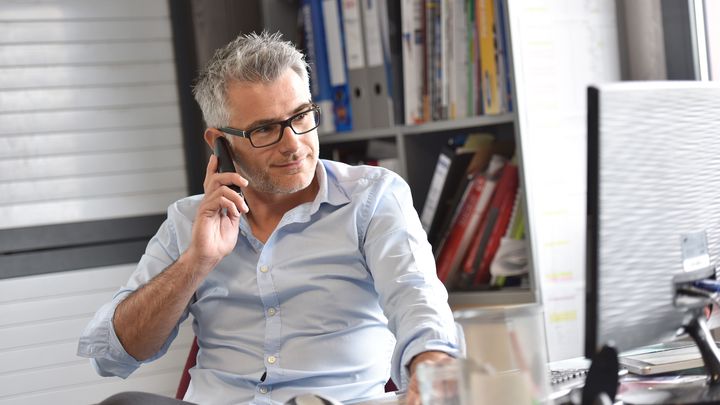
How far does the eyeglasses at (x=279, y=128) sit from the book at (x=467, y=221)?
95 cm

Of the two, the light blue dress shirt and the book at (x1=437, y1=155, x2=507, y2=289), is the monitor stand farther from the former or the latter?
the book at (x1=437, y1=155, x2=507, y2=289)

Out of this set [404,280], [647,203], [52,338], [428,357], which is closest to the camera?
[647,203]

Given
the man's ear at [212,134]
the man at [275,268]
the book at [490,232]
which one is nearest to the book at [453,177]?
the book at [490,232]

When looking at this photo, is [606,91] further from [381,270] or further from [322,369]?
[322,369]

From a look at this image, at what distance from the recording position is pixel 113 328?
2.09 m

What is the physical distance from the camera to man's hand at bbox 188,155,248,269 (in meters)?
1.99

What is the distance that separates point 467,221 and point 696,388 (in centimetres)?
159

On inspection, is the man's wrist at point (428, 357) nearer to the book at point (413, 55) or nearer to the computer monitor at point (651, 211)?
the computer monitor at point (651, 211)

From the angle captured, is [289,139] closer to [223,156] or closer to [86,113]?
[223,156]

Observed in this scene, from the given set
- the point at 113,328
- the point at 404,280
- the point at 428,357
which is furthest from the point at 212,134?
the point at 428,357

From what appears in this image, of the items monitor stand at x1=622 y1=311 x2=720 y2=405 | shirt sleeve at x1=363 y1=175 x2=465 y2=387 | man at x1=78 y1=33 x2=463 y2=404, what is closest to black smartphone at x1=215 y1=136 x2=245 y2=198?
man at x1=78 y1=33 x2=463 y2=404

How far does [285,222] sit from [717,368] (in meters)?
0.96

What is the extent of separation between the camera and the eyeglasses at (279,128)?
2.04 metres

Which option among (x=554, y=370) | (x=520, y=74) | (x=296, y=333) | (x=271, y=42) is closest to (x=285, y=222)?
(x=296, y=333)
